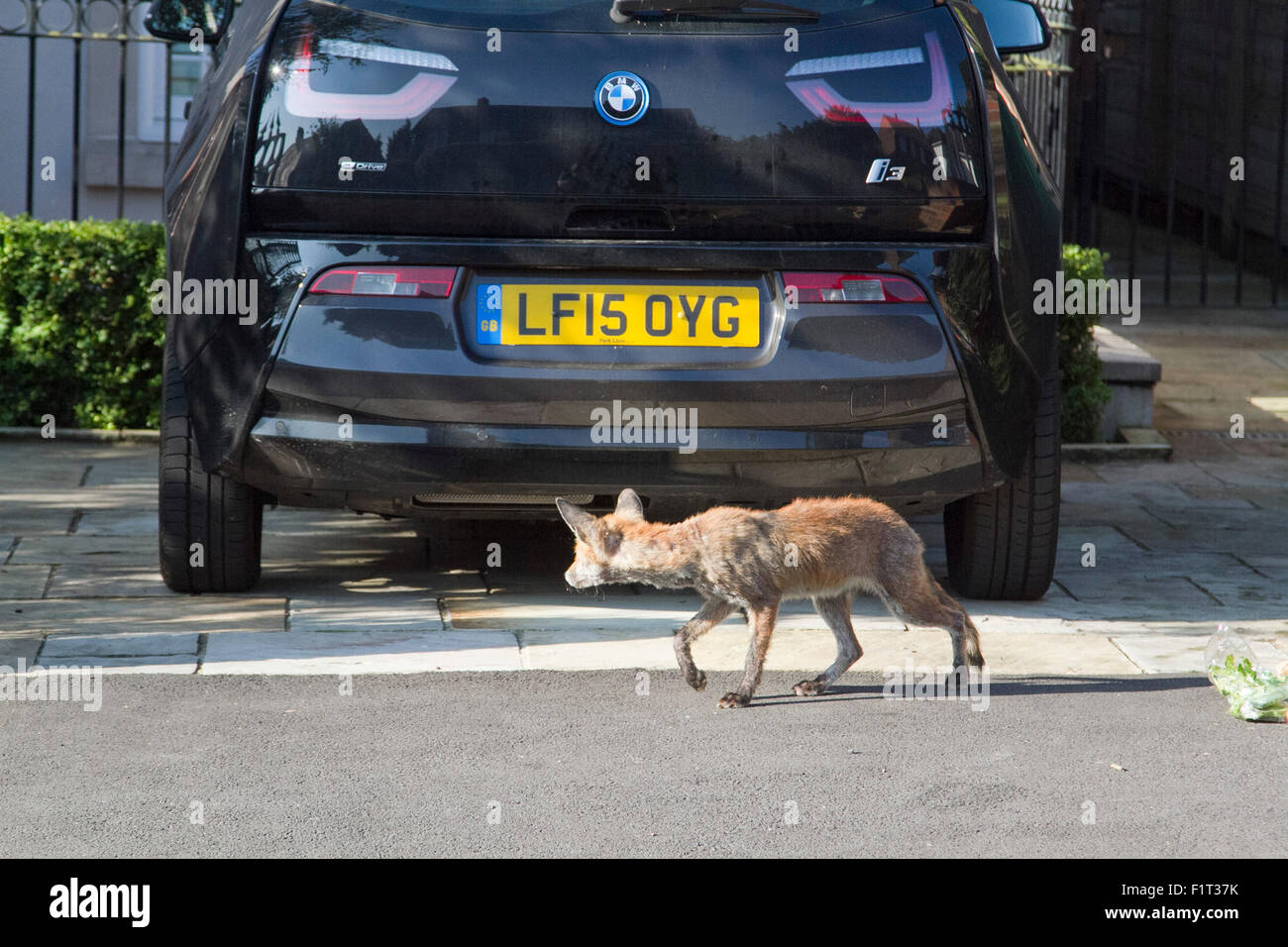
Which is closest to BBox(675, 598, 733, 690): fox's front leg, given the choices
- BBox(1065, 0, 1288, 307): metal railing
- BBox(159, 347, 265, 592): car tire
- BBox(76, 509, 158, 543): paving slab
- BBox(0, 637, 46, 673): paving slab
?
BBox(159, 347, 265, 592): car tire

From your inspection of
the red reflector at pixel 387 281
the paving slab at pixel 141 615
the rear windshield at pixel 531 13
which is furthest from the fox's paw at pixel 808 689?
the rear windshield at pixel 531 13

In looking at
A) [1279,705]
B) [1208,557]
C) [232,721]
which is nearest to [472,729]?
[232,721]

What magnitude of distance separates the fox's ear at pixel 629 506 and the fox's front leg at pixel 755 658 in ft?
1.31

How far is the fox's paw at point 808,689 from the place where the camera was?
4473mm

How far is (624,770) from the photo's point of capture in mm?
3852

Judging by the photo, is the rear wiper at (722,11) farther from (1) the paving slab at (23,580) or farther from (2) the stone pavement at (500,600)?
(1) the paving slab at (23,580)

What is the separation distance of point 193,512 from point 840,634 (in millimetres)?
1925

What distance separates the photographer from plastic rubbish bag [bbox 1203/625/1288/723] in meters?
4.29

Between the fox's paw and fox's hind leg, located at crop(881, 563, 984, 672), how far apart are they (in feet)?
0.95

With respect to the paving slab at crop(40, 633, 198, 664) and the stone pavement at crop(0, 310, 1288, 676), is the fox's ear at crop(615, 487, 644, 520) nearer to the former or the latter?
the stone pavement at crop(0, 310, 1288, 676)

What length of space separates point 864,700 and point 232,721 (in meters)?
1.57

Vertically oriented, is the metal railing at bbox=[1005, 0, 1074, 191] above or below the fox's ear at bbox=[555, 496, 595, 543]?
above

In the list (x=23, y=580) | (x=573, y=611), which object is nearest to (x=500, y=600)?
(x=573, y=611)
